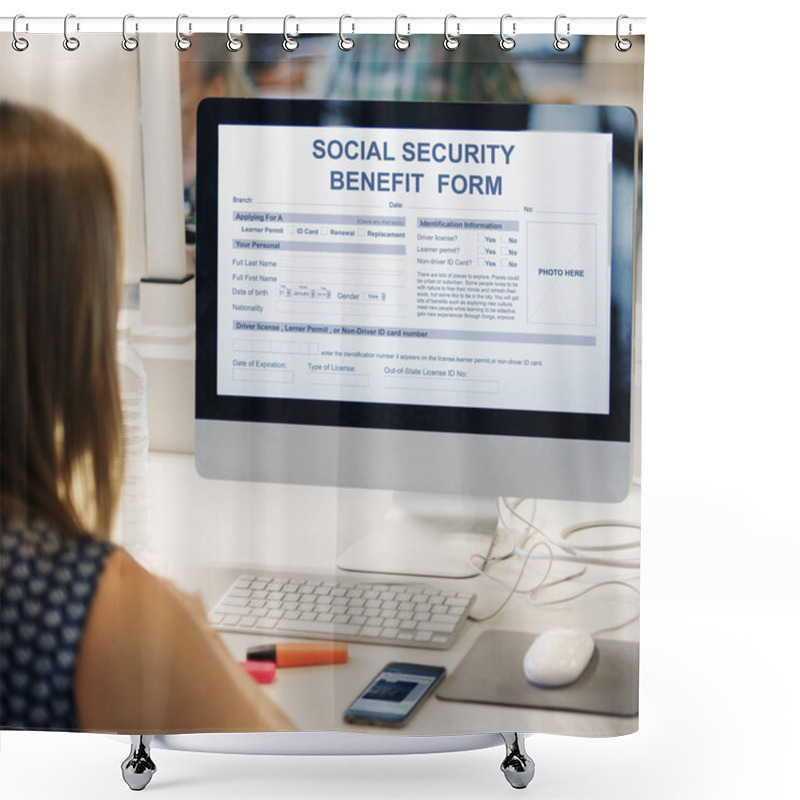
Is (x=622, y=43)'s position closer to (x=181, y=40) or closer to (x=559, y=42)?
(x=559, y=42)

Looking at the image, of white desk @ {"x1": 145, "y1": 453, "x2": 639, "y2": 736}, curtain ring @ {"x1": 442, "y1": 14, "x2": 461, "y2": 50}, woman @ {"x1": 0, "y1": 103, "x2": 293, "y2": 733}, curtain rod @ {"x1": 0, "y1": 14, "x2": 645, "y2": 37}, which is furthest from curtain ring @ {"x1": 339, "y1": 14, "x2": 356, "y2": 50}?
white desk @ {"x1": 145, "y1": 453, "x2": 639, "y2": 736}

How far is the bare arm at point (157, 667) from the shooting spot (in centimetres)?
171

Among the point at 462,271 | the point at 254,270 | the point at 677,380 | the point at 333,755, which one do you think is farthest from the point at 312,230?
the point at 677,380

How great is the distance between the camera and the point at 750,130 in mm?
2393

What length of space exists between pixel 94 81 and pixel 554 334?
740mm

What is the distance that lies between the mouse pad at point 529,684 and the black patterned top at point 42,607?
544mm

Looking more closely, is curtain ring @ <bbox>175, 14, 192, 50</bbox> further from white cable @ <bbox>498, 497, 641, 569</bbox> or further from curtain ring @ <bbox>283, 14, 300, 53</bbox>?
white cable @ <bbox>498, 497, 641, 569</bbox>

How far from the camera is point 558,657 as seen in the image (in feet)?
5.47

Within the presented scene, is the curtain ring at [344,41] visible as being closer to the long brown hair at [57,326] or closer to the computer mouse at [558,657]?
the long brown hair at [57,326]

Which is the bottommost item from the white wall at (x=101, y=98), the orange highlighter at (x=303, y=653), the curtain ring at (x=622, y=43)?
the orange highlighter at (x=303, y=653)

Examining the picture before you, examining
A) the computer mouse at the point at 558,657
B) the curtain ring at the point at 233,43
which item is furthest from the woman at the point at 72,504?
the computer mouse at the point at 558,657

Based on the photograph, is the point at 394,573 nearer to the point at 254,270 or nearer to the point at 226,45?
the point at 254,270

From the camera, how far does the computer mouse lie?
1.67 metres

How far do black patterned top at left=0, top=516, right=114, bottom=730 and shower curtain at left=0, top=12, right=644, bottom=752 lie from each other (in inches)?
3.3
